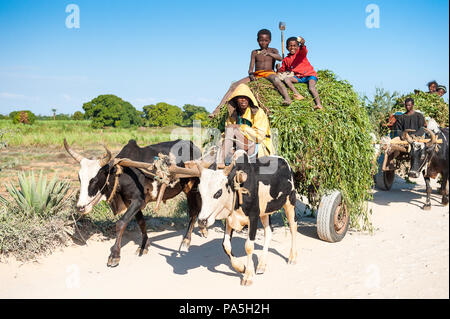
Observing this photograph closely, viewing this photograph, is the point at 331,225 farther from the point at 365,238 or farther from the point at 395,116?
the point at 395,116

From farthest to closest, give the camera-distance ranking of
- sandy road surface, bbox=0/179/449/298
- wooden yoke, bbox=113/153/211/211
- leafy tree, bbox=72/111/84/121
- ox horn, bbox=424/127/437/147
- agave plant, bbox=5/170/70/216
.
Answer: leafy tree, bbox=72/111/84/121, ox horn, bbox=424/127/437/147, agave plant, bbox=5/170/70/216, wooden yoke, bbox=113/153/211/211, sandy road surface, bbox=0/179/449/298

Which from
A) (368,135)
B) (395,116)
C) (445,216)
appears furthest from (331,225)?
(395,116)

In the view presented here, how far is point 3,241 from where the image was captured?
16.5 feet

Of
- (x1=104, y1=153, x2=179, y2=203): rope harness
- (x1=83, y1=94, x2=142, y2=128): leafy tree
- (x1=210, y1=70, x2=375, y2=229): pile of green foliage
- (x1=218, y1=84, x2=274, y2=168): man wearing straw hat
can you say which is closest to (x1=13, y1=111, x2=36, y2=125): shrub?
(x1=83, y1=94, x2=142, y2=128): leafy tree

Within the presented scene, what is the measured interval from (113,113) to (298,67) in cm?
3386

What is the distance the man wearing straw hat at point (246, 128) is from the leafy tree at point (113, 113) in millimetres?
32751

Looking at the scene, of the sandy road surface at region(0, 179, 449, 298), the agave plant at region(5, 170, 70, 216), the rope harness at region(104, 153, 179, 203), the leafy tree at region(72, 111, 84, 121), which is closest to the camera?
the sandy road surface at region(0, 179, 449, 298)

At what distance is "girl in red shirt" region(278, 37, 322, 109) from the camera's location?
5.75 metres

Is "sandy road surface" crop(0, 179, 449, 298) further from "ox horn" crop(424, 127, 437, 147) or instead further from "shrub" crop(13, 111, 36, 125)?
"shrub" crop(13, 111, 36, 125)

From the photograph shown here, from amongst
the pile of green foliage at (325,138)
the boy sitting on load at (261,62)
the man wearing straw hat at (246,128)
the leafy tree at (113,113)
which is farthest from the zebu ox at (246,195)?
the leafy tree at (113,113)

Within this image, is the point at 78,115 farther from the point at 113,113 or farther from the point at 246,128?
the point at 246,128

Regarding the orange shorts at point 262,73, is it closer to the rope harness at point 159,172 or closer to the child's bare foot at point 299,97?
the child's bare foot at point 299,97

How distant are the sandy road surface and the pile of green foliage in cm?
100
